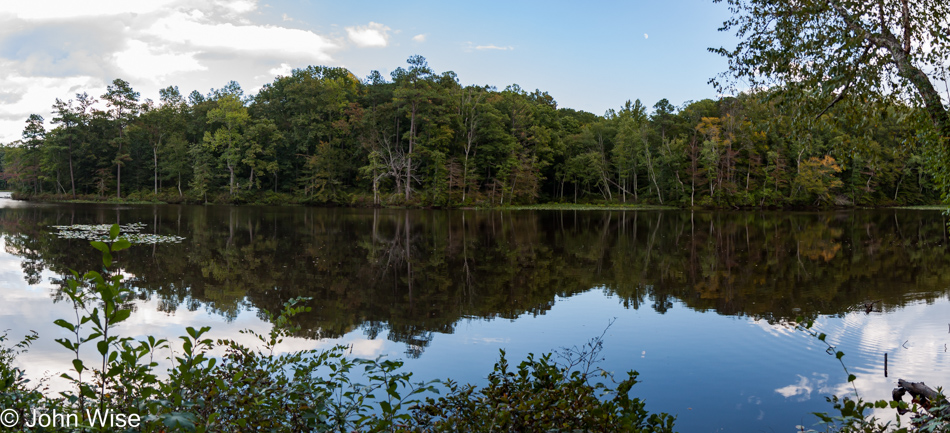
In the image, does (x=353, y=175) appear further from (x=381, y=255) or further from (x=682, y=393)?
(x=682, y=393)

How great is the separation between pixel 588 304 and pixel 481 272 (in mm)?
4163

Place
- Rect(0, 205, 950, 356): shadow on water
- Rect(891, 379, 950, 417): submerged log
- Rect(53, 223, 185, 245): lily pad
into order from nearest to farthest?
1. Rect(891, 379, 950, 417): submerged log
2. Rect(0, 205, 950, 356): shadow on water
3. Rect(53, 223, 185, 245): lily pad

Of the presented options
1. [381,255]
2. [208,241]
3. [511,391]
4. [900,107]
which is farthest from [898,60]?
[208,241]

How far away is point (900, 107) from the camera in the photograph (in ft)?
24.8

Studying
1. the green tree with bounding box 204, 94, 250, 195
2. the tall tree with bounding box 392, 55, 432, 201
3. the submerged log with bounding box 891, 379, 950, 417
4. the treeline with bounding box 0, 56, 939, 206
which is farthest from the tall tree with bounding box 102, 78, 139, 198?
the submerged log with bounding box 891, 379, 950, 417

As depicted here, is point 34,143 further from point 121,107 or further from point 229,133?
point 229,133

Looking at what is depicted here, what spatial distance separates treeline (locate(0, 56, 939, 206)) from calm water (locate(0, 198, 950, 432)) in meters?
34.7

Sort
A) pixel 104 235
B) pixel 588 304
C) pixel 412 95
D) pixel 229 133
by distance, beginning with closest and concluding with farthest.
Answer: pixel 588 304 < pixel 104 235 < pixel 412 95 < pixel 229 133

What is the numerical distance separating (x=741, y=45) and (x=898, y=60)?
2471 millimetres

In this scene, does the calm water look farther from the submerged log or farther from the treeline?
the treeline

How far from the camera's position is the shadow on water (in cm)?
1029

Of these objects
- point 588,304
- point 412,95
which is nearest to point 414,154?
point 412,95

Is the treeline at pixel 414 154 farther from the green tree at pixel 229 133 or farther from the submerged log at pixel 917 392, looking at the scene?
the submerged log at pixel 917 392

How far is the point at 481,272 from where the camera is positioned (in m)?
14.5
